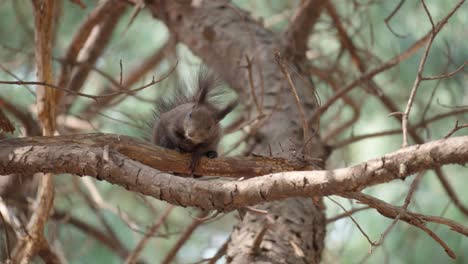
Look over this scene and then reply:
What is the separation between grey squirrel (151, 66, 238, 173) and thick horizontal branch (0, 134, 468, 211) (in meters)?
0.51

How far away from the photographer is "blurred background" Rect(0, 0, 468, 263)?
2.96 meters

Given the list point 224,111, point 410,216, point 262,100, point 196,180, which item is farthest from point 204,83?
point 410,216

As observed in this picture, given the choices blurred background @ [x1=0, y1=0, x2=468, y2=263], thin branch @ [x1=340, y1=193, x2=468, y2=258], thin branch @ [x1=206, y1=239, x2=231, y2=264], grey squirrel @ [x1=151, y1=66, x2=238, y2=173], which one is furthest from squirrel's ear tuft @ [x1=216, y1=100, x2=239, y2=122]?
thin branch @ [x1=340, y1=193, x2=468, y2=258]

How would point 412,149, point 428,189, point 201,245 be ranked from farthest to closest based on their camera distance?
point 201,245
point 428,189
point 412,149

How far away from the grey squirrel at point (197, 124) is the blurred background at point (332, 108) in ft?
0.32

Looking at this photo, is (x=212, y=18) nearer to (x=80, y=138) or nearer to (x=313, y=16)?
(x=313, y=16)

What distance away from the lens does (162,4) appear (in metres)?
3.07

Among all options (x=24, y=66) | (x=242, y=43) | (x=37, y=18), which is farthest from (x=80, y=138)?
(x=24, y=66)

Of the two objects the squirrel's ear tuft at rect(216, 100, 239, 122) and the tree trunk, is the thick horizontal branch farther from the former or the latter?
→ the squirrel's ear tuft at rect(216, 100, 239, 122)

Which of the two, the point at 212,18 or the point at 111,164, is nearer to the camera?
the point at 111,164

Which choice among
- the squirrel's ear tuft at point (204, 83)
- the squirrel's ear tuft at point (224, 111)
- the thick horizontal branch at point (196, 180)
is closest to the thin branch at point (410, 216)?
the thick horizontal branch at point (196, 180)

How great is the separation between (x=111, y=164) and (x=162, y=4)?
169cm

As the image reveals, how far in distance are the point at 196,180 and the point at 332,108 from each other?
242 centimetres

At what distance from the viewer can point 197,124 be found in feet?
7.84
